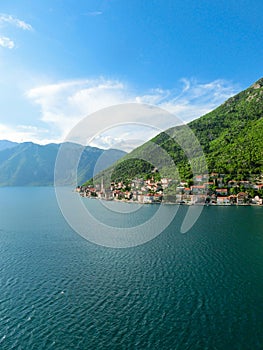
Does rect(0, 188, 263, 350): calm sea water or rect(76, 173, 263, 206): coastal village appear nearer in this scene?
rect(0, 188, 263, 350): calm sea water

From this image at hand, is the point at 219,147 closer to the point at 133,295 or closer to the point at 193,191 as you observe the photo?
the point at 193,191

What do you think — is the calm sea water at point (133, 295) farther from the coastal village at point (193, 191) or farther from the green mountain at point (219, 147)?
the green mountain at point (219, 147)

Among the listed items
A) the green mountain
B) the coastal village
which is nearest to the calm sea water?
the coastal village

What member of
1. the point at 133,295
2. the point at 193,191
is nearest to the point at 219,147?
the point at 193,191

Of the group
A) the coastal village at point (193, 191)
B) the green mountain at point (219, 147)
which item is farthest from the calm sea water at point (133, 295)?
the green mountain at point (219, 147)

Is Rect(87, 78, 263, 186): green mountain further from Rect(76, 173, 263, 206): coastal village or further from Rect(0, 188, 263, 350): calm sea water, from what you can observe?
Rect(0, 188, 263, 350): calm sea water

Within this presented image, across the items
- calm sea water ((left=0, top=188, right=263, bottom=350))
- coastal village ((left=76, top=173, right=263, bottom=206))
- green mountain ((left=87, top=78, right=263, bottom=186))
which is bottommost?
calm sea water ((left=0, top=188, right=263, bottom=350))
